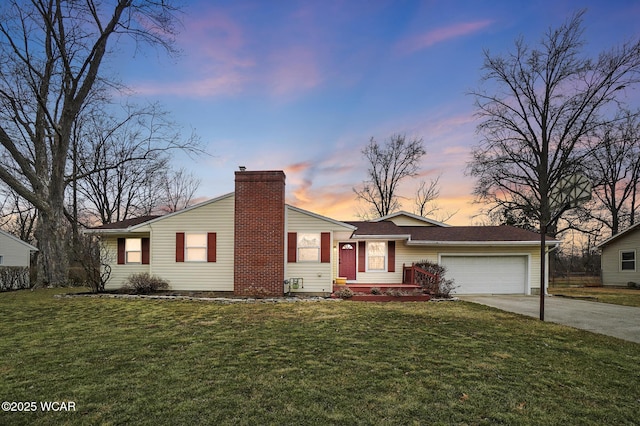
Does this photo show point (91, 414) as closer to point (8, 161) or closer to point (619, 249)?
point (8, 161)

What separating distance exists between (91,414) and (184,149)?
15425 millimetres

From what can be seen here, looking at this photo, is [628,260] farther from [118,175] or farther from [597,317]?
[118,175]

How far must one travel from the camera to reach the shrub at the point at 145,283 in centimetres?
1273

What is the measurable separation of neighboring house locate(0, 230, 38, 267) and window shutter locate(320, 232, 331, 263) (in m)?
20.7

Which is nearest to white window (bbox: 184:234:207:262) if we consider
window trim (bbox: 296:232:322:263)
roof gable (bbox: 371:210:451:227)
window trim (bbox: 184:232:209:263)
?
window trim (bbox: 184:232:209:263)

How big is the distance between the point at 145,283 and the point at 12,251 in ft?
53.5

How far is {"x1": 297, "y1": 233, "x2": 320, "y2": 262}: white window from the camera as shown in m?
13.2

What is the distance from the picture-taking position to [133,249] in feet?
47.4

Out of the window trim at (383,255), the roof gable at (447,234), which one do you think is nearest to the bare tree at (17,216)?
the window trim at (383,255)

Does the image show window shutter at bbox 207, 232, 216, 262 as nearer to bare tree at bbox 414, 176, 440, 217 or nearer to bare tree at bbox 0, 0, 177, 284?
bare tree at bbox 0, 0, 177, 284

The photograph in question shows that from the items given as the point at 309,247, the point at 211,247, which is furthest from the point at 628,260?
the point at 211,247

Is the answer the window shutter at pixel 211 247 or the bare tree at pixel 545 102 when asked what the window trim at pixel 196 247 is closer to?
the window shutter at pixel 211 247

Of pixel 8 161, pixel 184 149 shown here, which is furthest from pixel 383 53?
pixel 8 161

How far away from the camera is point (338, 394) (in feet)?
12.5
